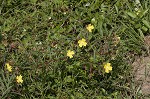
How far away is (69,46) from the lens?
345 cm

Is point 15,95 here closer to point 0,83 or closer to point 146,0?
point 0,83

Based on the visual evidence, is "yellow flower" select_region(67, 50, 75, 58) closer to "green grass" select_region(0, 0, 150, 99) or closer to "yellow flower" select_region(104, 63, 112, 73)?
"green grass" select_region(0, 0, 150, 99)

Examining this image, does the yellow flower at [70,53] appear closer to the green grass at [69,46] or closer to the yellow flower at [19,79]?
the green grass at [69,46]

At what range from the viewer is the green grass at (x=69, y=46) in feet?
10.4

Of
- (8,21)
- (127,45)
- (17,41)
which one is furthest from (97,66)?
(8,21)

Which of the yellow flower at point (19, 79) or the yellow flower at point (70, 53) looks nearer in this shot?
the yellow flower at point (19, 79)

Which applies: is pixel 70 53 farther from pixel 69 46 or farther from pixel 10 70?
pixel 10 70

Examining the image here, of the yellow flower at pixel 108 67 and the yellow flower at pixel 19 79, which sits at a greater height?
the yellow flower at pixel 108 67

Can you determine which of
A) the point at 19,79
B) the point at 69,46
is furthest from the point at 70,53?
the point at 19,79

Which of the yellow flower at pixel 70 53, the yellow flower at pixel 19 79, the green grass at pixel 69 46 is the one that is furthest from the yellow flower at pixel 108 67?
the yellow flower at pixel 19 79

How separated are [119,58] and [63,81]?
1.79 ft

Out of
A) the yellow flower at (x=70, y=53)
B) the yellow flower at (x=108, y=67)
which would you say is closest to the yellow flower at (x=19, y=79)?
the yellow flower at (x=70, y=53)

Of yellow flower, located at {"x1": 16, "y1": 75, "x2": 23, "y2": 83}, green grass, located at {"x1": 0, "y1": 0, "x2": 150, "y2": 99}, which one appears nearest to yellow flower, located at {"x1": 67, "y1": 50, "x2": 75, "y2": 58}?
green grass, located at {"x1": 0, "y1": 0, "x2": 150, "y2": 99}

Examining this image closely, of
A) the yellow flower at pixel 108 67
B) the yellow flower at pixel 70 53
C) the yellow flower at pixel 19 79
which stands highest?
the yellow flower at pixel 70 53
